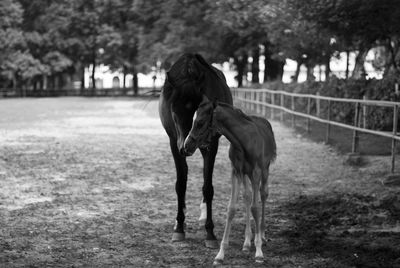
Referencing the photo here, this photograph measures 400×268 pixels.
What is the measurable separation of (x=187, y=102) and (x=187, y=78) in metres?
0.23

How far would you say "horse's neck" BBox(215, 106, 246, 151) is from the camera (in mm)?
4820

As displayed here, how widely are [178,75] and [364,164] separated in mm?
6422

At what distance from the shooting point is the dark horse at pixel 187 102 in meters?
5.20

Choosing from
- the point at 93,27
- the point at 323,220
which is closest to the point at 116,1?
the point at 93,27

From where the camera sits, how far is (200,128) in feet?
15.3

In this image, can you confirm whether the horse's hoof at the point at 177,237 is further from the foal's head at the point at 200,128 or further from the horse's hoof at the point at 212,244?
the foal's head at the point at 200,128

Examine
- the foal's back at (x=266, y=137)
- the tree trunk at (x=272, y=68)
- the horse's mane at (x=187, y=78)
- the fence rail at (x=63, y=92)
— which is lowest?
the fence rail at (x=63, y=92)

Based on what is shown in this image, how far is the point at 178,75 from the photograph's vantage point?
5.31 m

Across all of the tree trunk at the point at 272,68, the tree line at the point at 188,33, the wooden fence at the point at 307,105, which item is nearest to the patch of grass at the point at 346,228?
the wooden fence at the point at 307,105

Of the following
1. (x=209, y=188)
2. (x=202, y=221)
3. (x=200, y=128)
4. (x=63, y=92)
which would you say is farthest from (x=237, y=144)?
(x=63, y=92)

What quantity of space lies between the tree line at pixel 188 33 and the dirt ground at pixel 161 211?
5.70 meters

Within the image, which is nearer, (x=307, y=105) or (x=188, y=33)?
(x=307, y=105)

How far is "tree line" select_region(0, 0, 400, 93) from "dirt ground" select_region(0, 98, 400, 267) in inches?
224

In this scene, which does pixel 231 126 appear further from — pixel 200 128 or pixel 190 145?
pixel 190 145
